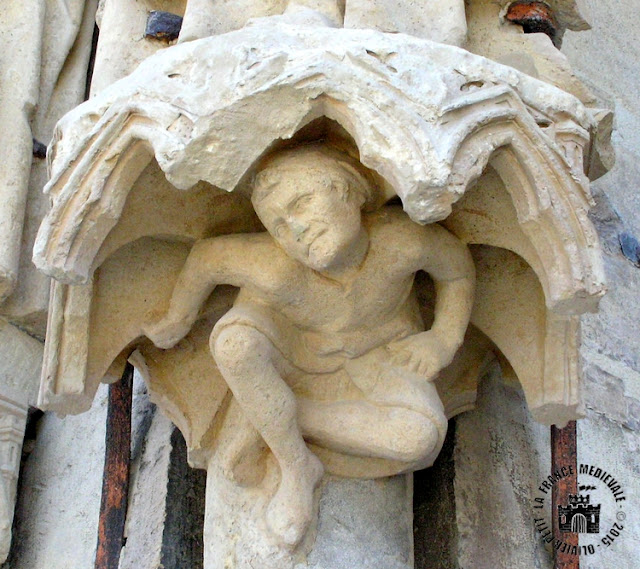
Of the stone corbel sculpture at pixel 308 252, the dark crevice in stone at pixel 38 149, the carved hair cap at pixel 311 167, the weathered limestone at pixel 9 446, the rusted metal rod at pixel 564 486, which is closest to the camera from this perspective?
the stone corbel sculpture at pixel 308 252

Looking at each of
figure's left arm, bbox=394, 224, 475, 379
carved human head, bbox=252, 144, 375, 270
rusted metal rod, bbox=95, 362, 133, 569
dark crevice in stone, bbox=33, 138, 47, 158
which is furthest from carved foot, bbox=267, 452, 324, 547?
dark crevice in stone, bbox=33, 138, 47, 158

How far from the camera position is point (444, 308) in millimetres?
2090

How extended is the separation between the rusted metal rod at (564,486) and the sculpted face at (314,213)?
0.71 m

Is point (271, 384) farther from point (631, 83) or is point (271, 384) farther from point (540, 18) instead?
point (631, 83)

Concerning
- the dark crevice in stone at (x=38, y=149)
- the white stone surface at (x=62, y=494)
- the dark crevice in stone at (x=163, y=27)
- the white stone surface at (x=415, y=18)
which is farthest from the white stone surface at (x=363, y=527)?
the dark crevice in stone at (x=38, y=149)

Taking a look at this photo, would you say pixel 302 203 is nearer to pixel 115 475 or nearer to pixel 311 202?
pixel 311 202

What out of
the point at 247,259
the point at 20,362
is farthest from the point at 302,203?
the point at 20,362

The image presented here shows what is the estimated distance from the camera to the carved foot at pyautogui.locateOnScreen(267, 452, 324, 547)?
1.98 metres

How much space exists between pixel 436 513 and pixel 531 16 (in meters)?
1.00

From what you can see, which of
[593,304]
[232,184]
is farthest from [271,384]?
[593,304]

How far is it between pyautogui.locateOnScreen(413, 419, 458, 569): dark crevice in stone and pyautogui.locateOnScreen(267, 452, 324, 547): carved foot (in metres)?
0.38

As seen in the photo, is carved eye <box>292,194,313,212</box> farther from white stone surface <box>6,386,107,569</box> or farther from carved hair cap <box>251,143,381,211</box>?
white stone surface <box>6,386,107,569</box>

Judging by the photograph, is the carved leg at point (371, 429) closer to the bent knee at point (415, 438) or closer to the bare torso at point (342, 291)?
the bent knee at point (415, 438)

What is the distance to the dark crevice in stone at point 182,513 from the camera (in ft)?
7.55
